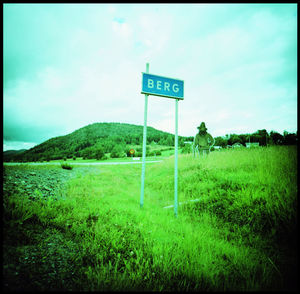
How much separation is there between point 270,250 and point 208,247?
3.19 ft

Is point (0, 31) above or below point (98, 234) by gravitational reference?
above

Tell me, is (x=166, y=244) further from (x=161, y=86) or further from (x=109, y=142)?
(x=109, y=142)

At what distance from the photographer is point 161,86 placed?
4012 mm

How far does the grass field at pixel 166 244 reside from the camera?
5.37 ft

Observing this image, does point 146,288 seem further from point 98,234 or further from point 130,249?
point 98,234

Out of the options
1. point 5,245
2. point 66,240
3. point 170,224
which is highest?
point 5,245

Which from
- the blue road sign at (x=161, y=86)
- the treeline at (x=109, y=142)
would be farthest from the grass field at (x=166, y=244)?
the treeline at (x=109, y=142)

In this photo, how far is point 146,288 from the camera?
1.60 meters

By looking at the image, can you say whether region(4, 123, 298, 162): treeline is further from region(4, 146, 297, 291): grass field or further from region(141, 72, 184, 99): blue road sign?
region(141, 72, 184, 99): blue road sign

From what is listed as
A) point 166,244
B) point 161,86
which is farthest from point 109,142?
point 166,244

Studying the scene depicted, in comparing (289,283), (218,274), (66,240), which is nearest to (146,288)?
(218,274)

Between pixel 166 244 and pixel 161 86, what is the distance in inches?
148

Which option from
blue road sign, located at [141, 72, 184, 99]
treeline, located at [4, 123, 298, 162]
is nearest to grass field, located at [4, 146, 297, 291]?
blue road sign, located at [141, 72, 184, 99]

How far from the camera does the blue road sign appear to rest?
3.96 meters
